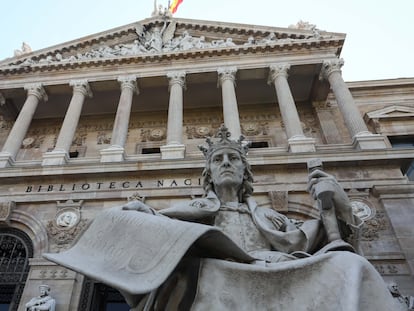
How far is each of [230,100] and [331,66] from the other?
4.94 m

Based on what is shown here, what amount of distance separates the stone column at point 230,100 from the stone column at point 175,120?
68.6 inches

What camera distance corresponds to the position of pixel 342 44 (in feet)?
53.6

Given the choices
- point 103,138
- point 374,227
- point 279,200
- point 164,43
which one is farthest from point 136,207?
point 164,43

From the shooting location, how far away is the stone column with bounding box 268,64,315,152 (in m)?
12.2

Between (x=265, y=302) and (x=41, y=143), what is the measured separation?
1717 cm

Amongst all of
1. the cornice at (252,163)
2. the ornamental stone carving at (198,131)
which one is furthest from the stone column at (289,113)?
the ornamental stone carving at (198,131)

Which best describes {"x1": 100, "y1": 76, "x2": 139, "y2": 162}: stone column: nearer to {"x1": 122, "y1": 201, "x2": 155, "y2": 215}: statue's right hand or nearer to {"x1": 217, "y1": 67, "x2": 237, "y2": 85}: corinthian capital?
{"x1": 217, "y1": 67, "x2": 237, "y2": 85}: corinthian capital

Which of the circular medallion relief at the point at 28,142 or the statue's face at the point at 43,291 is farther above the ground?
the circular medallion relief at the point at 28,142

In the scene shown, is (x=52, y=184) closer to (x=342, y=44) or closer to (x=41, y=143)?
(x=41, y=143)

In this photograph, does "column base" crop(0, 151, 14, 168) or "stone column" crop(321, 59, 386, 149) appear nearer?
"stone column" crop(321, 59, 386, 149)

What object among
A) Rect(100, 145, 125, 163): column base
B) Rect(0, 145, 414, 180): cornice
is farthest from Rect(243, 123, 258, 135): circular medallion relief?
Rect(100, 145, 125, 163): column base

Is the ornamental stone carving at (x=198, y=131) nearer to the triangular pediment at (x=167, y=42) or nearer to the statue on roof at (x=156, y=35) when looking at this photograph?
the triangular pediment at (x=167, y=42)

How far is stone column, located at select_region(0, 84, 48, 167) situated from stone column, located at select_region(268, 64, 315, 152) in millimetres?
10115

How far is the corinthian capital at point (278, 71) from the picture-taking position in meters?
15.5
